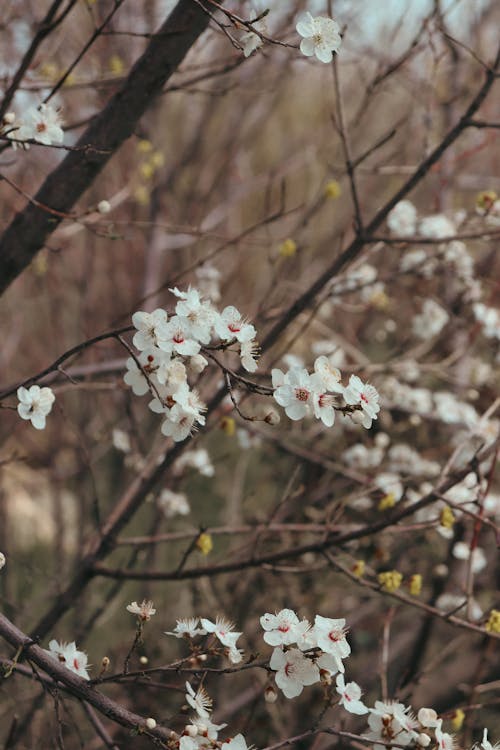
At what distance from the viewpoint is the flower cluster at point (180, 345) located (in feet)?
5.43

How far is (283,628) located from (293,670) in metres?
0.09

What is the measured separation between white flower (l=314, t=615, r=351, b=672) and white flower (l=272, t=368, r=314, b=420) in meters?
0.40

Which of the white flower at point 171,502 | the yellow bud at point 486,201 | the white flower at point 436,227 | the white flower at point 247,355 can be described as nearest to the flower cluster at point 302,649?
the white flower at point 247,355

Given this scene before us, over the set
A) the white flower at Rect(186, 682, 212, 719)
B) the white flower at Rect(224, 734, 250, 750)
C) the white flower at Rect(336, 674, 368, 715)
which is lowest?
the white flower at Rect(224, 734, 250, 750)

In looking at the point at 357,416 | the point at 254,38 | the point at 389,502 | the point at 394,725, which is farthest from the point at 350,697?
the point at 254,38

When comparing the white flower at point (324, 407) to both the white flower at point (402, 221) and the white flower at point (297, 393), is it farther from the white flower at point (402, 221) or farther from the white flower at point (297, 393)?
the white flower at point (402, 221)

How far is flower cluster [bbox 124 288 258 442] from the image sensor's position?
1.66m

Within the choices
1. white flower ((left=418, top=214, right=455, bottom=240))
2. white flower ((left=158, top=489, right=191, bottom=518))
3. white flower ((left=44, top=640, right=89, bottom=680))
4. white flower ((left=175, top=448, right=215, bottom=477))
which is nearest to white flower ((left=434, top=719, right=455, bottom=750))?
white flower ((left=44, top=640, right=89, bottom=680))

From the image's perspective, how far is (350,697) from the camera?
1.67 m

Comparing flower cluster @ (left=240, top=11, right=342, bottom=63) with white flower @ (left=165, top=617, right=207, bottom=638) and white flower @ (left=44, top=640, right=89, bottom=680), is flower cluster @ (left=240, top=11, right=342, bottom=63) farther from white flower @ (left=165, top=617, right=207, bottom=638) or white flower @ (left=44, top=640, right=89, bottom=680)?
white flower @ (left=44, top=640, right=89, bottom=680)

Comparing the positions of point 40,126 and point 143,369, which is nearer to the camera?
point 143,369

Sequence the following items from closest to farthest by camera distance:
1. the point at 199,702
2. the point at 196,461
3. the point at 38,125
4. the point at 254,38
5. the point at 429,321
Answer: the point at 199,702 → the point at 254,38 → the point at 38,125 → the point at 196,461 → the point at 429,321

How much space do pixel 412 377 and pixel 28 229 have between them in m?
2.25

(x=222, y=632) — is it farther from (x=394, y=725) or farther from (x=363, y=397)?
(x=363, y=397)
